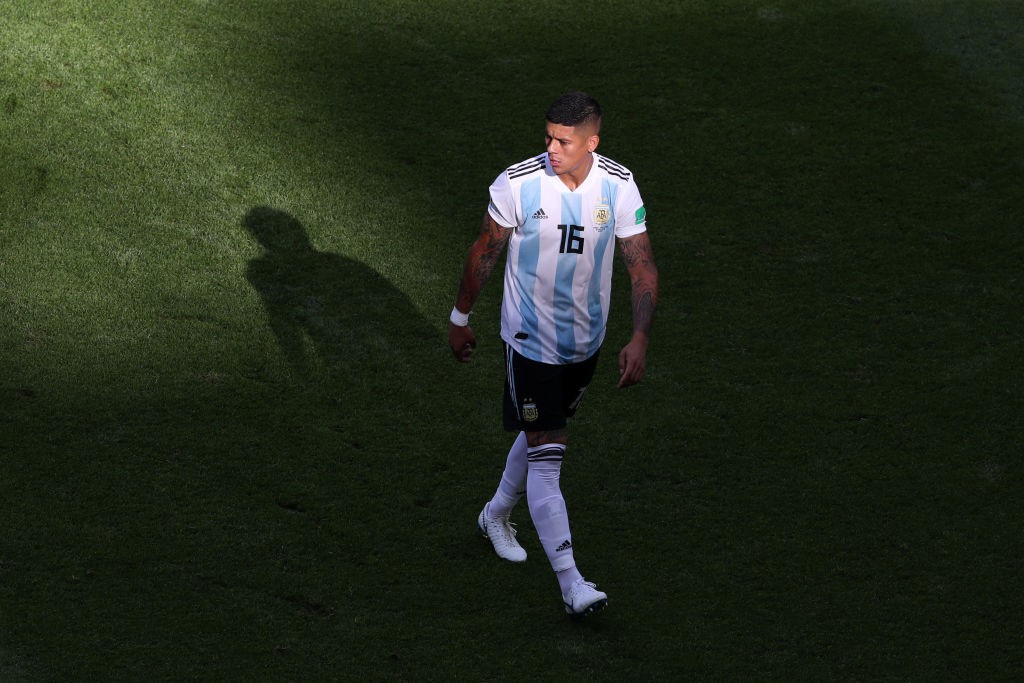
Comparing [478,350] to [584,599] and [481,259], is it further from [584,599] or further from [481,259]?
[584,599]

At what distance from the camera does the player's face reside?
17.3ft

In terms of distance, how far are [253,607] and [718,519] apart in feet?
7.09

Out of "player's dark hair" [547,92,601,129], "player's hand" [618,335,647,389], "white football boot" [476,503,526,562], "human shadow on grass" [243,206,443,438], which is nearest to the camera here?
"player's dark hair" [547,92,601,129]

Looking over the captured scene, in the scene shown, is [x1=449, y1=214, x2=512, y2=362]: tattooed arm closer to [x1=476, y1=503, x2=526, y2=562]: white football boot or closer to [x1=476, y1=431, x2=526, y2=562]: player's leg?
[x1=476, y1=431, x2=526, y2=562]: player's leg

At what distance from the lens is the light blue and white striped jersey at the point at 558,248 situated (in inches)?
213

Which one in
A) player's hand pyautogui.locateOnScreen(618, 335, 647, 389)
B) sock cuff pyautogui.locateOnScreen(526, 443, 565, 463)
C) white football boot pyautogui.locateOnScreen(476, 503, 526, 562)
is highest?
player's hand pyautogui.locateOnScreen(618, 335, 647, 389)

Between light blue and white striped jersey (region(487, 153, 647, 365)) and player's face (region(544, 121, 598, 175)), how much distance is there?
3.7 inches

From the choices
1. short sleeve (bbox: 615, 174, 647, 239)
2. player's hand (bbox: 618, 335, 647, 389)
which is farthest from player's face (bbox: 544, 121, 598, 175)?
player's hand (bbox: 618, 335, 647, 389)

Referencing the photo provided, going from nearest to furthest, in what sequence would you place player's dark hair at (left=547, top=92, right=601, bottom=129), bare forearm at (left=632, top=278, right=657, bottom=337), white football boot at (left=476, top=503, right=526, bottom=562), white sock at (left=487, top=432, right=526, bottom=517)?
player's dark hair at (left=547, top=92, right=601, bottom=129) → bare forearm at (left=632, top=278, right=657, bottom=337) → white sock at (left=487, top=432, right=526, bottom=517) → white football boot at (left=476, top=503, right=526, bottom=562)

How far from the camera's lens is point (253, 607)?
18.4 ft

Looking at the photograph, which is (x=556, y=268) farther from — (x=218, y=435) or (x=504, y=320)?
(x=218, y=435)

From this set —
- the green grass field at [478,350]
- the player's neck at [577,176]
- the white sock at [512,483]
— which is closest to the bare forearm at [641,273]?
the player's neck at [577,176]

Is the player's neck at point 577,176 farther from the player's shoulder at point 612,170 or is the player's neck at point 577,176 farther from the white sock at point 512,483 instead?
the white sock at point 512,483

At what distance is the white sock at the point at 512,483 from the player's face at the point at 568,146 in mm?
1218
